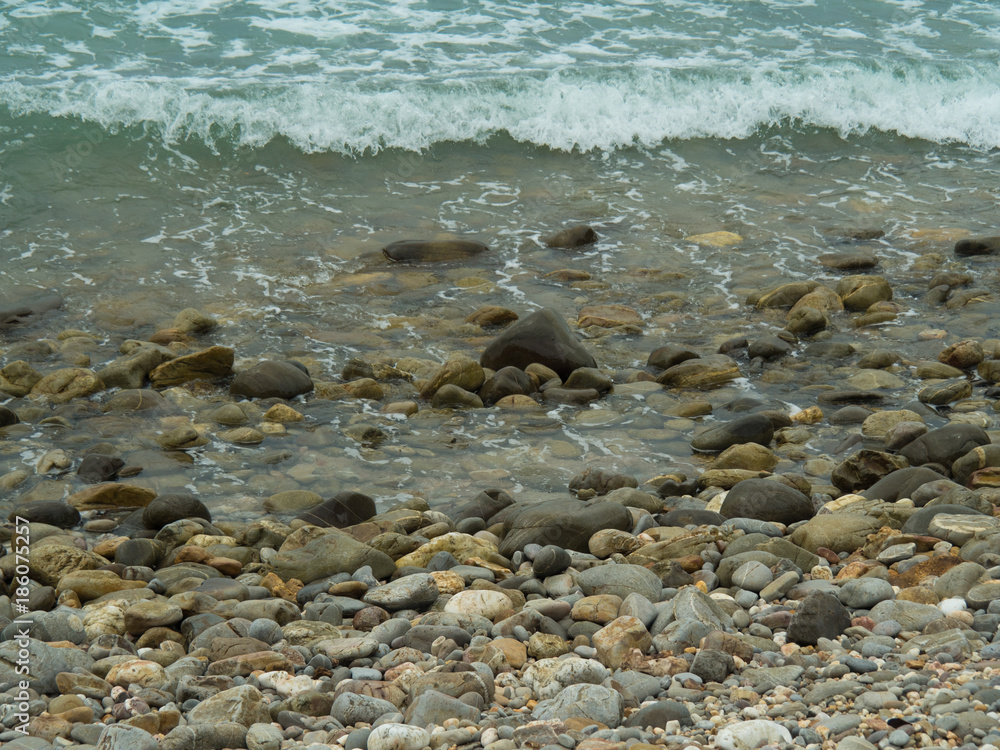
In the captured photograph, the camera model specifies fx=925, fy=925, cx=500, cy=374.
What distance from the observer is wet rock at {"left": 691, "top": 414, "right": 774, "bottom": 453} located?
18.7 ft

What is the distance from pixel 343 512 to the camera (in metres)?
4.98

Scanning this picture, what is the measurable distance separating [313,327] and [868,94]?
9714 millimetres

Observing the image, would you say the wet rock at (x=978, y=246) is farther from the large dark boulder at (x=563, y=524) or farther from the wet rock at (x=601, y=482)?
the large dark boulder at (x=563, y=524)

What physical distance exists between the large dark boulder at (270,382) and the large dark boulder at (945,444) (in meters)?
3.91

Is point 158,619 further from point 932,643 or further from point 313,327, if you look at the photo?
point 313,327

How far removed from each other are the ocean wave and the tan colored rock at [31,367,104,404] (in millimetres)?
5974

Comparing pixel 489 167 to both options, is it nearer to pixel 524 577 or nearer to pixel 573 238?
pixel 573 238

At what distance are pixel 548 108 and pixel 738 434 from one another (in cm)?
786

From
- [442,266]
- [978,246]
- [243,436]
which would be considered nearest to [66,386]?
[243,436]

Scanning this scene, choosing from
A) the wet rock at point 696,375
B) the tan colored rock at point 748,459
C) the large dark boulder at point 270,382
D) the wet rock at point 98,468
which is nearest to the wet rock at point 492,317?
the wet rock at point 696,375

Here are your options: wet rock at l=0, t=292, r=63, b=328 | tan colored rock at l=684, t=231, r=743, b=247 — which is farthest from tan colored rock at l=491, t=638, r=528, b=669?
tan colored rock at l=684, t=231, r=743, b=247

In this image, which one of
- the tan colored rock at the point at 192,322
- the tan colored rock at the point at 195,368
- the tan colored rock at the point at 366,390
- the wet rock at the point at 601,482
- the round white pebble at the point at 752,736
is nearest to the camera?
the round white pebble at the point at 752,736

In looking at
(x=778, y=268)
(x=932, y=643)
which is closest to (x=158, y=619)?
(x=932, y=643)

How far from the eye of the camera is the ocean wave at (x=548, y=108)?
1172 cm
